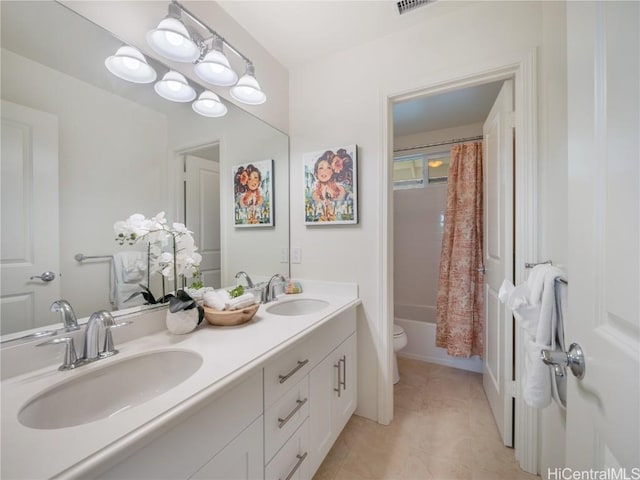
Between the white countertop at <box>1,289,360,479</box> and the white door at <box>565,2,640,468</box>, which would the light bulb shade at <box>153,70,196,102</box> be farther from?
the white door at <box>565,2,640,468</box>

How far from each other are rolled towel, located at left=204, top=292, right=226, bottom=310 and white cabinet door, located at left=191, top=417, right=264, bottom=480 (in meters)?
0.49

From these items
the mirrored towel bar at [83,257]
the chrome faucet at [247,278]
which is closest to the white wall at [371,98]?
the chrome faucet at [247,278]

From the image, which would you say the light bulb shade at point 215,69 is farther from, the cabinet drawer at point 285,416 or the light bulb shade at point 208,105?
the cabinet drawer at point 285,416

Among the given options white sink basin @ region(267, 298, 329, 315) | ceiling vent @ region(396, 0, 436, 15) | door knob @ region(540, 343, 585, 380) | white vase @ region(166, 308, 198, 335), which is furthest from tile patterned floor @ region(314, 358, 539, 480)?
ceiling vent @ region(396, 0, 436, 15)

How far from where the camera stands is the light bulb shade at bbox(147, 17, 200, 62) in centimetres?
104

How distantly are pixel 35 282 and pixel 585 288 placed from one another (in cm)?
147

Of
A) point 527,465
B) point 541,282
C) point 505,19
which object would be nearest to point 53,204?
point 541,282

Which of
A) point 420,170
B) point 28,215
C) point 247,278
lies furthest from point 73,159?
point 420,170

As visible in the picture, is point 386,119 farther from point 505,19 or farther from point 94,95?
point 94,95

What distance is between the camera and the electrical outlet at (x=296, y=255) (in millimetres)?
1889

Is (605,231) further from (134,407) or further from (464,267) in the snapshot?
(464,267)

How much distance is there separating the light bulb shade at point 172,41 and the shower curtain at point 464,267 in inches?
87.3

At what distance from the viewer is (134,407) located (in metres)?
0.61

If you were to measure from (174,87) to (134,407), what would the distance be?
1.25 metres
